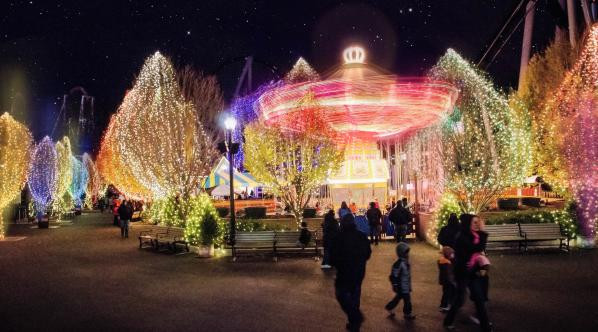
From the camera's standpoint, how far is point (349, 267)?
273 inches

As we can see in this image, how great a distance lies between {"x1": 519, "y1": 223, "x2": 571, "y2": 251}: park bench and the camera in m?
14.9

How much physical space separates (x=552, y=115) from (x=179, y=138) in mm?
14765

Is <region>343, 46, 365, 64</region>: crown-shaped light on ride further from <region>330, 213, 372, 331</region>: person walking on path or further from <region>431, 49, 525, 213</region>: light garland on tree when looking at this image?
<region>330, 213, 372, 331</region>: person walking on path

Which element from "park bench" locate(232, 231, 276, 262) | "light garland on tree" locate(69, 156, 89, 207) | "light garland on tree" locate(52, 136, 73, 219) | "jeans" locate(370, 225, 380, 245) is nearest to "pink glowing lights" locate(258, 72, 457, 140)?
"jeans" locate(370, 225, 380, 245)

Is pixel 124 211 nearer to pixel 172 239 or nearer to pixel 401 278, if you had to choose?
pixel 172 239

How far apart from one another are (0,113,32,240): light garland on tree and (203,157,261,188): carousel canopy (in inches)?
384

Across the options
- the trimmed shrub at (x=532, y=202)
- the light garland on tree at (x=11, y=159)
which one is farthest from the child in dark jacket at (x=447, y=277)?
the trimmed shrub at (x=532, y=202)

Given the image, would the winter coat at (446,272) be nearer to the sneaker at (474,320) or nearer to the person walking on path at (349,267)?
the sneaker at (474,320)

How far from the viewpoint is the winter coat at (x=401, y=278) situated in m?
8.01

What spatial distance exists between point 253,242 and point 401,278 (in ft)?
24.9

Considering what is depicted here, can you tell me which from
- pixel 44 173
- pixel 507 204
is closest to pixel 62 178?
pixel 44 173

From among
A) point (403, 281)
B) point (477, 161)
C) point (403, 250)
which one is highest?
point (477, 161)

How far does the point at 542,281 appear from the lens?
417 inches

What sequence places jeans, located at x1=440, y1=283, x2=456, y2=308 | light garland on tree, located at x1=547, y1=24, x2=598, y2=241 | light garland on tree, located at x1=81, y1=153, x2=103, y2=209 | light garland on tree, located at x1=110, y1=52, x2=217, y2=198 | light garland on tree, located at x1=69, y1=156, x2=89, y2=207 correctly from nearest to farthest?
jeans, located at x1=440, y1=283, x2=456, y2=308 → light garland on tree, located at x1=547, y1=24, x2=598, y2=241 → light garland on tree, located at x1=110, y1=52, x2=217, y2=198 → light garland on tree, located at x1=69, y1=156, x2=89, y2=207 → light garland on tree, located at x1=81, y1=153, x2=103, y2=209
